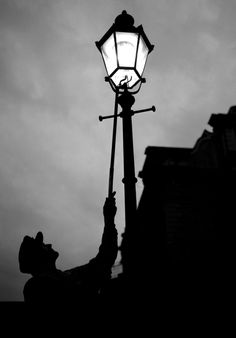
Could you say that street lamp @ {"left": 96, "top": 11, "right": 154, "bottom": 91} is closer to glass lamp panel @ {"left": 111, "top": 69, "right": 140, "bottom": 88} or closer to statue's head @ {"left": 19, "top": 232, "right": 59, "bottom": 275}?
glass lamp panel @ {"left": 111, "top": 69, "right": 140, "bottom": 88}

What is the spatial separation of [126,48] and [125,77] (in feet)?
1.14

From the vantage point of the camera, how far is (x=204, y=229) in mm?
17406

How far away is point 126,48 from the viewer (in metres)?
3.52

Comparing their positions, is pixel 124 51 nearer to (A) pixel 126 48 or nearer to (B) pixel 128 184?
(A) pixel 126 48

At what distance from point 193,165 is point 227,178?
96.3 inches

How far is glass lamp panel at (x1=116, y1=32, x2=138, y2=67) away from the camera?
3.47 metres

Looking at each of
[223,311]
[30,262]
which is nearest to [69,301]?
[30,262]

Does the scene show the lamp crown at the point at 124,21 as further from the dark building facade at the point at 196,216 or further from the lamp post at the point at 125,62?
the dark building facade at the point at 196,216

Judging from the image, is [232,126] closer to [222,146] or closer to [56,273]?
[222,146]

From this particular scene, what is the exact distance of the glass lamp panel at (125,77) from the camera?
11.6 ft

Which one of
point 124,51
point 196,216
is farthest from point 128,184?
point 196,216

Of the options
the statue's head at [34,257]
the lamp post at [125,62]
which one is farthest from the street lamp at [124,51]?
the statue's head at [34,257]

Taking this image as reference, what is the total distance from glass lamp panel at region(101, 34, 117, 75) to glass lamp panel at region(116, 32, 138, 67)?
0.29 ft

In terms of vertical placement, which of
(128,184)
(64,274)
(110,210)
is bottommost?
(64,274)
